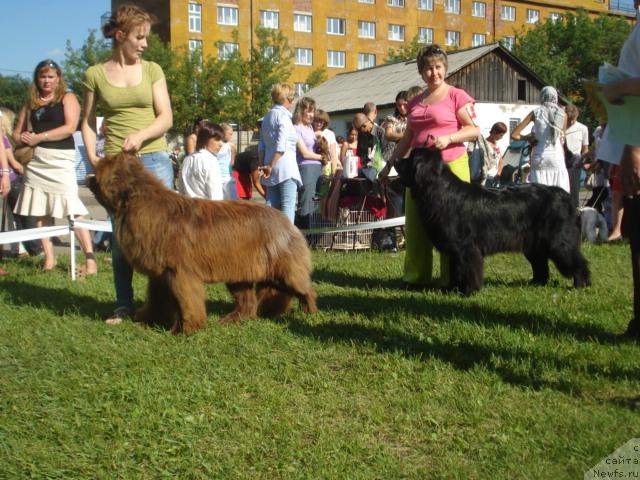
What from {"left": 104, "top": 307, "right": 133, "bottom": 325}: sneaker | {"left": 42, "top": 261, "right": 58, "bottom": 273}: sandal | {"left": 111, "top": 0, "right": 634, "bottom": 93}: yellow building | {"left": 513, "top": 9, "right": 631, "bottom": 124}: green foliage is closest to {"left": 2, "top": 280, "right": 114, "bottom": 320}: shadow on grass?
{"left": 104, "top": 307, "right": 133, "bottom": 325}: sneaker

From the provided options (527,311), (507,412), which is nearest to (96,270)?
(527,311)

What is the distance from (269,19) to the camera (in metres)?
59.0

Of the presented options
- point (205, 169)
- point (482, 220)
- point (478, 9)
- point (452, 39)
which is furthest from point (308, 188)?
point (478, 9)

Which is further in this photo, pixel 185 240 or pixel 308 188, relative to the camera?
pixel 308 188

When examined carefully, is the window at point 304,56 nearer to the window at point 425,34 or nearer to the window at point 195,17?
the window at point 195,17

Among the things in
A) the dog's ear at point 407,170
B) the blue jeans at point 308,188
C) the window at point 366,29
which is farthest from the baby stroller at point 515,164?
the window at point 366,29

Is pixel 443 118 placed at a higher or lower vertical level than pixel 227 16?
lower

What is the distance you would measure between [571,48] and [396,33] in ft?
60.1

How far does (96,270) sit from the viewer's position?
817 centimetres

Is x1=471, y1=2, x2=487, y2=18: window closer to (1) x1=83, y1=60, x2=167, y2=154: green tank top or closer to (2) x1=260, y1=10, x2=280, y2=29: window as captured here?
(2) x1=260, y1=10, x2=280, y2=29: window

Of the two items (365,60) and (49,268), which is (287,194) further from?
(365,60)

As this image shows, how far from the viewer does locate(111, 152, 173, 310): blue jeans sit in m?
5.42

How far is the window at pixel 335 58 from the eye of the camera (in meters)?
62.8

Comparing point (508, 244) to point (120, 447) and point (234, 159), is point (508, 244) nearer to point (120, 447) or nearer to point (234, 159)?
point (120, 447)
